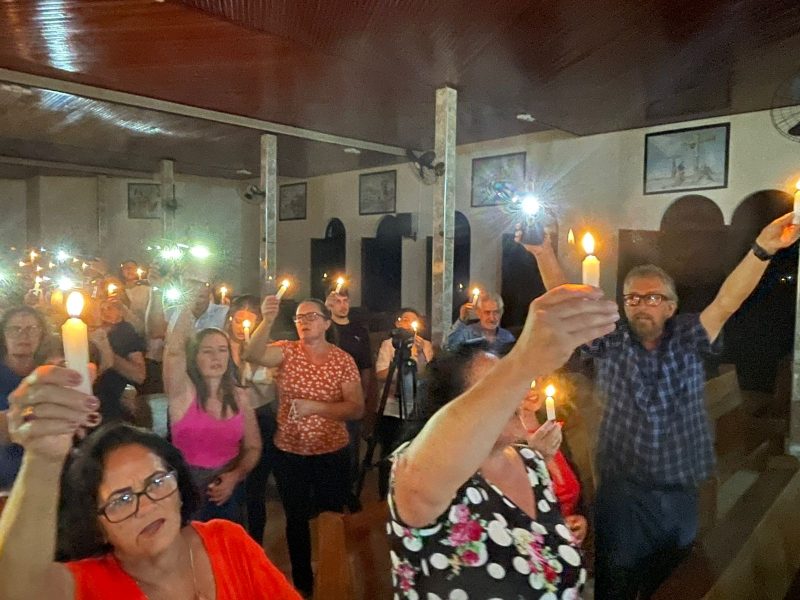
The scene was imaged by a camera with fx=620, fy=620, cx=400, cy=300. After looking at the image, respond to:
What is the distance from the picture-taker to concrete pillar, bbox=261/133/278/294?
23.9 feet

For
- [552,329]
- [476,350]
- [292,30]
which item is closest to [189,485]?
[476,350]

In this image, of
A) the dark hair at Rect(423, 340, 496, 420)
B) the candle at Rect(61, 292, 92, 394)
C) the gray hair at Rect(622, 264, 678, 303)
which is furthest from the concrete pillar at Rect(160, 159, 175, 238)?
the candle at Rect(61, 292, 92, 394)

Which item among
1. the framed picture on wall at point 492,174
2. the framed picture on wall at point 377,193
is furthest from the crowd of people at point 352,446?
the framed picture on wall at point 377,193

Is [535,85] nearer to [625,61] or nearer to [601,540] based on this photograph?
[625,61]

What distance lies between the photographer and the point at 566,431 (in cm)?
321

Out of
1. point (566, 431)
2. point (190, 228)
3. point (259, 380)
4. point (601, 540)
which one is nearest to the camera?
point (601, 540)

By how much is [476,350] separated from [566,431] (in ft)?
5.81

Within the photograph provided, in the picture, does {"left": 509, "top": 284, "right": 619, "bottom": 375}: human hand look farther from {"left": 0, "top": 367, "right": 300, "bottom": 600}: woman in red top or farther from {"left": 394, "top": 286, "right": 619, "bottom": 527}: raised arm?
{"left": 0, "top": 367, "right": 300, "bottom": 600}: woman in red top

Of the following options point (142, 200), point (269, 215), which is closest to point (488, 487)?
point (269, 215)

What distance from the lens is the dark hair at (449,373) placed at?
1638 mm

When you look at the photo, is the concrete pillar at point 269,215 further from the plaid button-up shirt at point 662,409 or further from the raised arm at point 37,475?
the raised arm at point 37,475

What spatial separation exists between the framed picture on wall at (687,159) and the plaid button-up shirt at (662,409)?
457 centimetres

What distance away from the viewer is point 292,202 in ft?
41.1

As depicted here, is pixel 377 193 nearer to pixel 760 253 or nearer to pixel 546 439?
pixel 760 253
